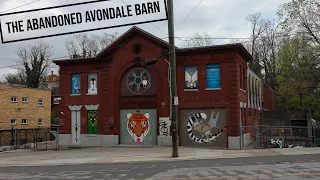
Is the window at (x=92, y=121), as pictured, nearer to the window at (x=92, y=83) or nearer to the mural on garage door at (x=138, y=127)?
the window at (x=92, y=83)

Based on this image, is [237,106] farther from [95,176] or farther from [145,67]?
[95,176]

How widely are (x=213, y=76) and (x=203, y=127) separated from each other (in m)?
3.69

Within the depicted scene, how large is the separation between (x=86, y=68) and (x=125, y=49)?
12.6ft

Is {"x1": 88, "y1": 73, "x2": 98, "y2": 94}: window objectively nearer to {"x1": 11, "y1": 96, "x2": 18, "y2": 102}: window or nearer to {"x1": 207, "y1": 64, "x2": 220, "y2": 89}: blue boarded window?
{"x1": 207, "y1": 64, "x2": 220, "y2": 89}: blue boarded window

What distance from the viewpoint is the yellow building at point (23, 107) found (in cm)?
4547


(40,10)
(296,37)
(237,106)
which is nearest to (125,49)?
(237,106)

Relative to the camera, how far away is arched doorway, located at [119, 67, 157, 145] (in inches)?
1099

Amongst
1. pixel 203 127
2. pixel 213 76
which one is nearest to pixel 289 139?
pixel 203 127

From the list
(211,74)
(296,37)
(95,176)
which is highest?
(296,37)

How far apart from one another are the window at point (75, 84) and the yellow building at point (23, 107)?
18006 mm

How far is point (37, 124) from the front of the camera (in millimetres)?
50906

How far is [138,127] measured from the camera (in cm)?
2833

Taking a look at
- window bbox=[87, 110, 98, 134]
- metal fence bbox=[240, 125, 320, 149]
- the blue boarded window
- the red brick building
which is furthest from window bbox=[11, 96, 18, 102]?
metal fence bbox=[240, 125, 320, 149]

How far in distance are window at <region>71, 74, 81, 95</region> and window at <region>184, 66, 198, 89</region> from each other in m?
9.29
